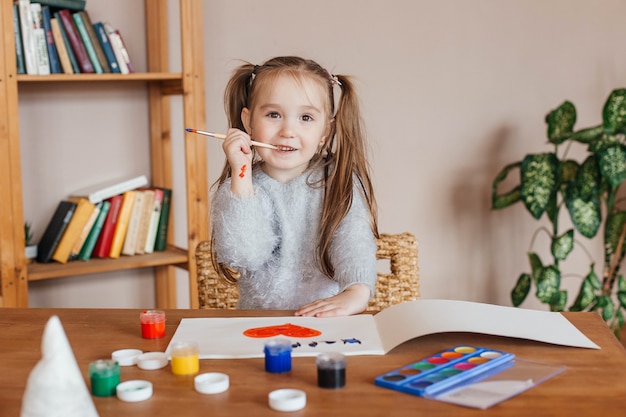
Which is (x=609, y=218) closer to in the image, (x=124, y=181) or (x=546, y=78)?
(x=546, y=78)

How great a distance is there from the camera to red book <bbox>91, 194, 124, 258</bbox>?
2.86 m

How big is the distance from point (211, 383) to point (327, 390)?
0.14 metres

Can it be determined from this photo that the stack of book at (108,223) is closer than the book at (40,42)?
No

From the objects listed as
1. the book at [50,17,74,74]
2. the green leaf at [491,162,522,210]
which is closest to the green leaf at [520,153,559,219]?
the green leaf at [491,162,522,210]

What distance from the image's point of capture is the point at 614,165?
2865 millimetres

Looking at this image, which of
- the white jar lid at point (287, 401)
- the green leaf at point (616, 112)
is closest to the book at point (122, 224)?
the green leaf at point (616, 112)

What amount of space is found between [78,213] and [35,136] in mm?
311

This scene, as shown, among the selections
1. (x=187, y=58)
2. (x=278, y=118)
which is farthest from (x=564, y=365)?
(x=187, y=58)

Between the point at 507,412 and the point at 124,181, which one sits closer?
the point at 507,412

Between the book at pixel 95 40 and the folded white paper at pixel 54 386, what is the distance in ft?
6.67

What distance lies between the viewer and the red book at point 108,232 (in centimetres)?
286

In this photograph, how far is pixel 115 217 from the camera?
2.87m

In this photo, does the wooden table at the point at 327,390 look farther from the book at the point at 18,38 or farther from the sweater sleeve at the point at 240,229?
the book at the point at 18,38

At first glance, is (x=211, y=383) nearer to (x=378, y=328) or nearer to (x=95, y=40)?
(x=378, y=328)
